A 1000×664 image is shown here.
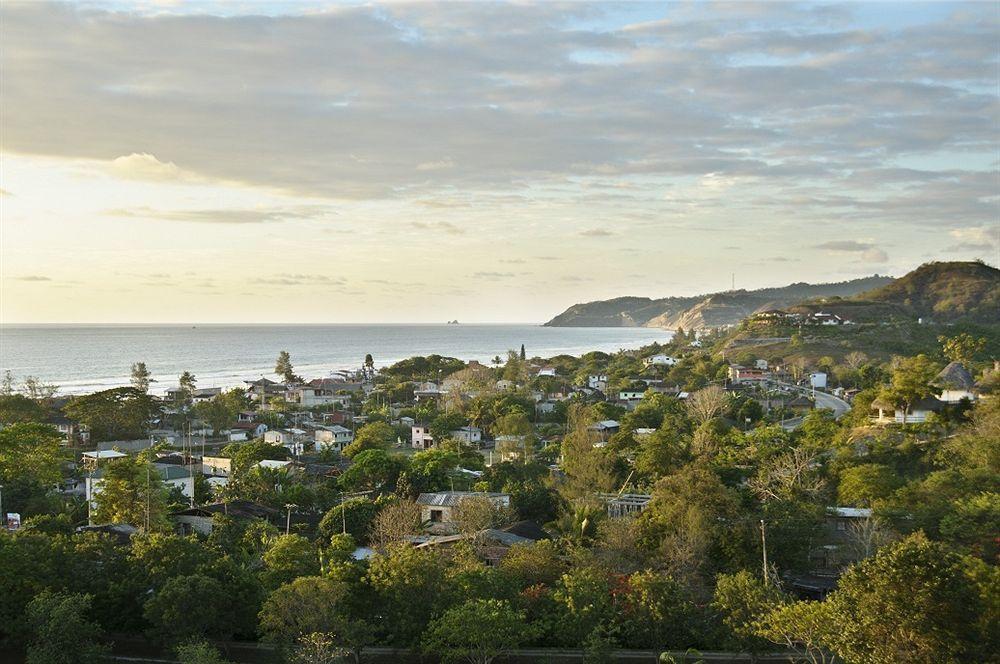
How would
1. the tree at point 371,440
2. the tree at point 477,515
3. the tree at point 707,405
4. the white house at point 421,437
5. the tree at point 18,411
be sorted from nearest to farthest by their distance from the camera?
the tree at point 477,515 → the tree at point 371,440 → the tree at point 707,405 → the tree at point 18,411 → the white house at point 421,437

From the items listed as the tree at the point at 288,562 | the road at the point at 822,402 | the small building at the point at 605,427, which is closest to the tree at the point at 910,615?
the tree at the point at 288,562

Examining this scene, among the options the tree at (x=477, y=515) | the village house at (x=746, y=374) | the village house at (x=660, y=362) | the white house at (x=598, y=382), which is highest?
the village house at (x=660, y=362)

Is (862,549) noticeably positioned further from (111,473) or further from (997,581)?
(111,473)

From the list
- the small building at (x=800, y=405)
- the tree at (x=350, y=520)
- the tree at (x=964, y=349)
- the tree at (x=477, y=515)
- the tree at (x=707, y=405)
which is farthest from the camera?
the tree at (x=964, y=349)

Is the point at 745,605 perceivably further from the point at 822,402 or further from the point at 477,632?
the point at 822,402

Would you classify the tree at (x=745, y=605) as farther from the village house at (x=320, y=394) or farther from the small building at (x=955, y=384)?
the village house at (x=320, y=394)

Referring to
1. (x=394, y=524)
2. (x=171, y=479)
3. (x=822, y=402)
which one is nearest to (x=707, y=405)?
(x=822, y=402)

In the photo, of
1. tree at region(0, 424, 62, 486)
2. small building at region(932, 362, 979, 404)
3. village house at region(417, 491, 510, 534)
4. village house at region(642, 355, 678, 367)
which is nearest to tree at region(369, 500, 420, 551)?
village house at region(417, 491, 510, 534)
